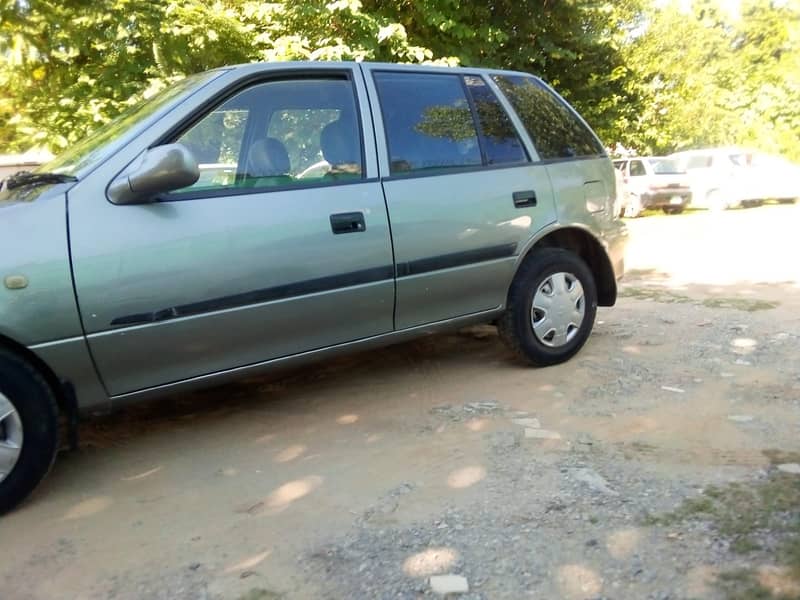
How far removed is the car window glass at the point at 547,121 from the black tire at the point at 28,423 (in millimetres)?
3044

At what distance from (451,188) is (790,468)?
209 centimetres

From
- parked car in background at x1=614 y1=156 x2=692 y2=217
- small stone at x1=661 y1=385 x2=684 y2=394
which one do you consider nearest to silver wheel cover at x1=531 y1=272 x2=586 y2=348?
small stone at x1=661 y1=385 x2=684 y2=394

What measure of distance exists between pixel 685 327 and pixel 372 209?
3049 mm

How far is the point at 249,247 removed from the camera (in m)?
3.12

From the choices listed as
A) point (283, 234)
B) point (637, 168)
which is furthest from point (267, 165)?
point (637, 168)

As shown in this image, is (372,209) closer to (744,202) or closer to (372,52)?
(372,52)

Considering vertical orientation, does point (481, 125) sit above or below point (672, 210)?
above

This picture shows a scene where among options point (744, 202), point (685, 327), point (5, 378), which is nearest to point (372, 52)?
point (685, 327)

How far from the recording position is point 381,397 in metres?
4.04

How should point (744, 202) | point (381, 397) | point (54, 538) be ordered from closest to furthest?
1. point (54, 538)
2. point (381, 397)
3. point (744, 202)

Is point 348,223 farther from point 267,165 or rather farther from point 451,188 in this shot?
point 451,188

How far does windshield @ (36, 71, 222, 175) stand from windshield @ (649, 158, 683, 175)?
17.0 m

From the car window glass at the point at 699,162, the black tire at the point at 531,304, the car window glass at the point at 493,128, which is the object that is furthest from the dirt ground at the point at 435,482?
the car window glass at the point at 699,162

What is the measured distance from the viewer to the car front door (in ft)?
9.41
